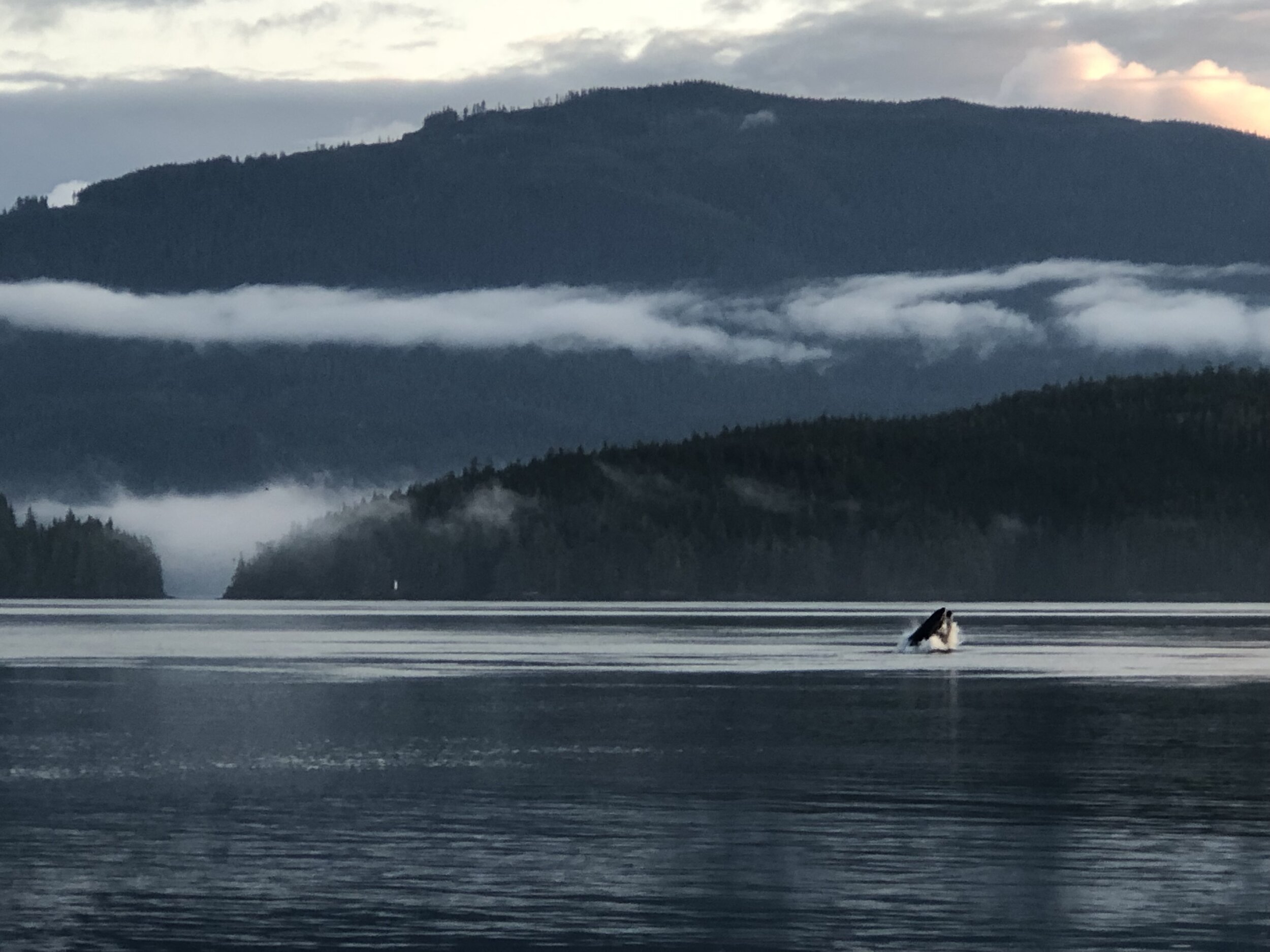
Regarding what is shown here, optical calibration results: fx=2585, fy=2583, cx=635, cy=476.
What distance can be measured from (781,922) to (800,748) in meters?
37.9

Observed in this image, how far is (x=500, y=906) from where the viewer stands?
48062 mm

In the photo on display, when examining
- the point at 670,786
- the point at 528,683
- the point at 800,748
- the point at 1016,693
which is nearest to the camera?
the point at 670,786

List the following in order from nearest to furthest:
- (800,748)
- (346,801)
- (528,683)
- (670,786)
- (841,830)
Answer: (841,830) → (346,801) → (670,786) → (800,748) → (528,683)

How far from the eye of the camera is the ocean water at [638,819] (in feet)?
151

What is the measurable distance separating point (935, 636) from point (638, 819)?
4937 inches

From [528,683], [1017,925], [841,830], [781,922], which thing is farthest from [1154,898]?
[528,683]

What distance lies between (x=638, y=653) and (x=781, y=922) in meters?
134

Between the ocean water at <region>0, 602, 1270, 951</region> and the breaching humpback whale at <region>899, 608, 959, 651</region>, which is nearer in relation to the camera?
the ocean water at <region>0, 602, 1270, 951</region>

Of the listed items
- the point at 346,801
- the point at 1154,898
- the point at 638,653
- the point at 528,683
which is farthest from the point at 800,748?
the point at 638,653

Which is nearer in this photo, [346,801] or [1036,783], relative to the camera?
[346,801]

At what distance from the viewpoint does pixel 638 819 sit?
203 feet

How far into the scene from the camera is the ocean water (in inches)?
A: 1817

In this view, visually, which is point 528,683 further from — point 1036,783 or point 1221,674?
point 1036,783

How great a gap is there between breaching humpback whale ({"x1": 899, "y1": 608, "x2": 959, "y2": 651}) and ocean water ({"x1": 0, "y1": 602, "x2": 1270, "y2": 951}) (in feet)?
207
